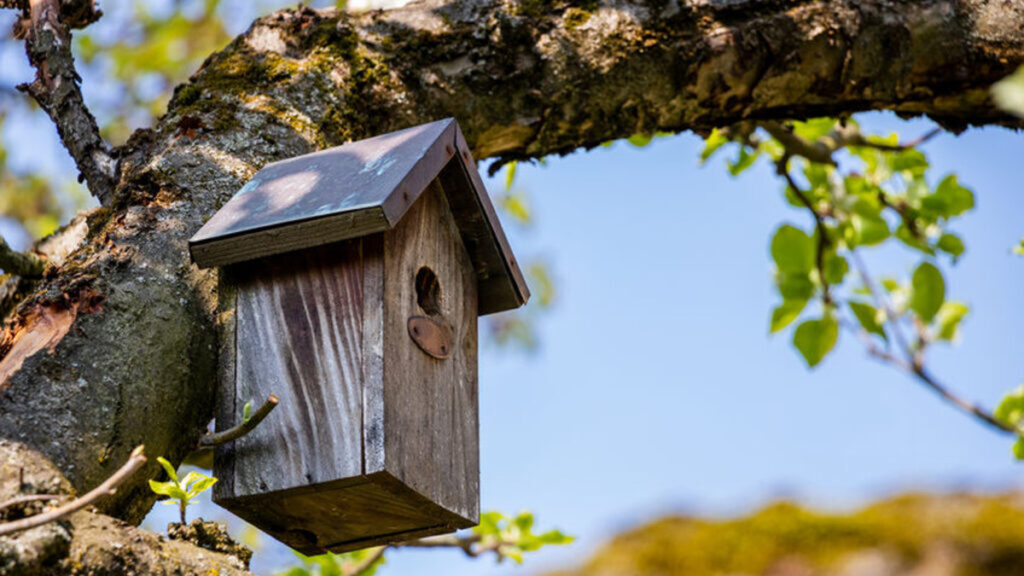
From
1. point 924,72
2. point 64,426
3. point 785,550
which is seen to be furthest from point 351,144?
point 924,72

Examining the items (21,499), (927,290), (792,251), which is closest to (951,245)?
(927,290)

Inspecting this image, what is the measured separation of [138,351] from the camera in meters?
2.06

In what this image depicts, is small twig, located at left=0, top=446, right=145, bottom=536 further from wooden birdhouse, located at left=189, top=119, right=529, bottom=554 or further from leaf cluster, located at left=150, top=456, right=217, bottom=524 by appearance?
wooden birdhouse, located at left=189, top=119, right=529, bottom=554

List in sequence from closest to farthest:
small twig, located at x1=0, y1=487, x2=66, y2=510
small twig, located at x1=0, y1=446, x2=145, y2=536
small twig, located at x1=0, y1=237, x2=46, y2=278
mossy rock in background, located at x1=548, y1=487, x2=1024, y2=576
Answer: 1. small twig, located at x1=0, y1=446, x2=145, y2=536
2. small twig, located at x1=0, y1=487, x2=66, y2=510
3. mossy rock in background, located at x1=548, y1=487, x2=1024, y2=576
4. small twig, located at x1=0, y1=237, x2=46, y2=278

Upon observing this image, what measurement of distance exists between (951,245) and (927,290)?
9.3 inches

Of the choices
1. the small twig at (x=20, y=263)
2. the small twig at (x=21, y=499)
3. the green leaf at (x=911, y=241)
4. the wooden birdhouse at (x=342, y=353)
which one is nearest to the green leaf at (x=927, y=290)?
the green leaf at (x=911, y=241)

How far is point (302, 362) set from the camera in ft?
7.11

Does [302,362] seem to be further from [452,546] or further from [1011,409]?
[1011,409]

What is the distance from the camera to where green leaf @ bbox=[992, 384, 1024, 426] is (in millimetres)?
3721

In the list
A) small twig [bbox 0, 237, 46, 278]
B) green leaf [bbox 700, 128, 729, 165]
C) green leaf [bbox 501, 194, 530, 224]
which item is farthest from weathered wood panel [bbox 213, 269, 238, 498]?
green leaf [bbox 501, 194, 530, 224]

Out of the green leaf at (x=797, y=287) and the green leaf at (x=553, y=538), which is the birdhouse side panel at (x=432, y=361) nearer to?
the green leaf at (x=553, y=538)

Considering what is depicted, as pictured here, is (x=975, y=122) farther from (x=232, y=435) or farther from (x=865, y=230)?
(x=232, y=435)

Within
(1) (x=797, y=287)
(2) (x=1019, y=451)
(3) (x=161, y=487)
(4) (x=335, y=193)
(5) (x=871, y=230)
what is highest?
(5) (x=871, y=230)

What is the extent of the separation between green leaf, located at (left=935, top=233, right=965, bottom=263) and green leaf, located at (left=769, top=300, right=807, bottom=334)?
0.53 metres
